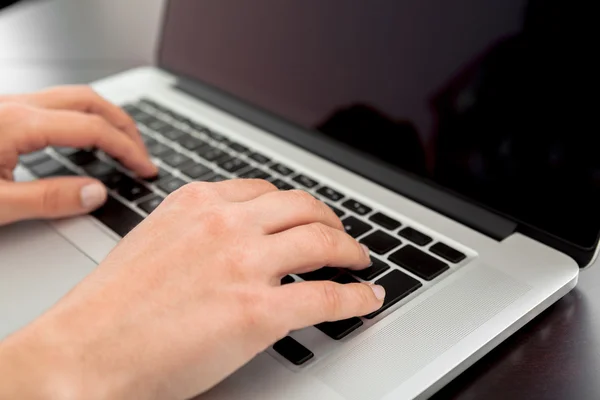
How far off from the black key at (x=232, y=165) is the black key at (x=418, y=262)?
234 mm

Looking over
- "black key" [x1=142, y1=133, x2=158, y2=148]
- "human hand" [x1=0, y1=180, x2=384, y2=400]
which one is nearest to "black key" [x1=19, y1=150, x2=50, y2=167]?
"black key" [x1=142, y1=133, x2=158, y2=148]

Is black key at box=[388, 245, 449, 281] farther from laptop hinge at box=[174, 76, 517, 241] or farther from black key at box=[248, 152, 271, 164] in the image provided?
black key at box=[248, 152, 271, 164]

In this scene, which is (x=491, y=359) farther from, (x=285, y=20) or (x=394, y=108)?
(x=285, y=20)

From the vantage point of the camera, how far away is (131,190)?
0.74 m

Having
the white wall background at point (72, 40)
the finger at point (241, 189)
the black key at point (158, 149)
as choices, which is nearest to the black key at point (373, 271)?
the finger at point (241, 189)

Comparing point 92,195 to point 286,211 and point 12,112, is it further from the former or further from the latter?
point 286,211

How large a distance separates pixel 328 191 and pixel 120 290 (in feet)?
0.93

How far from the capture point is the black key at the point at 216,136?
2.68ft

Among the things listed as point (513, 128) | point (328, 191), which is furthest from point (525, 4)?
point (328, 191)

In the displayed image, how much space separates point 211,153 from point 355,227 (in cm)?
23

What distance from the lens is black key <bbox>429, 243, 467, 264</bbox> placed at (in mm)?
600

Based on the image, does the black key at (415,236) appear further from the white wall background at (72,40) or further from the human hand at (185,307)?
the white wall background at (72,40)

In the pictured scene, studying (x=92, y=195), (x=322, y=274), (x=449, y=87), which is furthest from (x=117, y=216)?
(x=449, y=87)

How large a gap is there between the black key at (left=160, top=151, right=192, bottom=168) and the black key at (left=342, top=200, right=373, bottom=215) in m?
0.21
